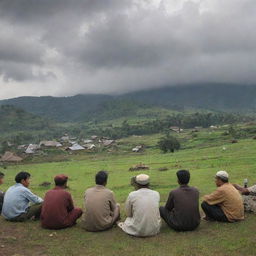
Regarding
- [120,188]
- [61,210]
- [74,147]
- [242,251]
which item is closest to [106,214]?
[61,210]

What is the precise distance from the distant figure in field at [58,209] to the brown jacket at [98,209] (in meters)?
0.68

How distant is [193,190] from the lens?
11477mm

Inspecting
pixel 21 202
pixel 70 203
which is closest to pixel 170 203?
pixel 70 203

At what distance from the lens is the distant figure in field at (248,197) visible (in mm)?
13031

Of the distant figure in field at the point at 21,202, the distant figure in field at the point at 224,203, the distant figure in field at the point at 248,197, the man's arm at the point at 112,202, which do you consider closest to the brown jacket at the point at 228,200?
the distant figure in field at the point at 224,203

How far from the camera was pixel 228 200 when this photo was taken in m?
11.7

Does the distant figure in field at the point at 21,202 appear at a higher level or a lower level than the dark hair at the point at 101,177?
lower

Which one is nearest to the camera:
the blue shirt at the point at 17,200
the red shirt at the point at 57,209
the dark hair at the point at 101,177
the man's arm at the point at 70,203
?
the dark hair at the point at 101,177

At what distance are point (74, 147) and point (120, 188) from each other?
89.0 meters

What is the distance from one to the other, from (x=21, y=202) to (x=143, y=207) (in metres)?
4.89

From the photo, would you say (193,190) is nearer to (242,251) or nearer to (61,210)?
(242,251)

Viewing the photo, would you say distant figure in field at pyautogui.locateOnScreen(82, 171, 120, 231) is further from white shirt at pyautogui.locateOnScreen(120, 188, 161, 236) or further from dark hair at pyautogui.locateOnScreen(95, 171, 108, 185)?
white shirt at pyautogui.locateOnScreen(120, 188, 161, 236)

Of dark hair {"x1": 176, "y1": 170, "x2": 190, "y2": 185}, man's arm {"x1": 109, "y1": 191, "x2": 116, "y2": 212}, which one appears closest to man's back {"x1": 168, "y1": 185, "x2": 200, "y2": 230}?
dark hair {"x1": 176, "y1": 170, "x2": 190, "y2": 185}

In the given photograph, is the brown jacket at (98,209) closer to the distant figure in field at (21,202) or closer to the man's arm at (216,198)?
the distant figure in field at (21,202)
